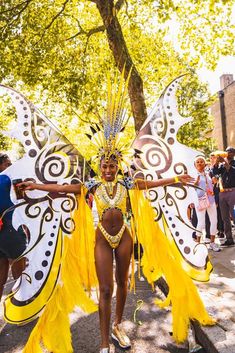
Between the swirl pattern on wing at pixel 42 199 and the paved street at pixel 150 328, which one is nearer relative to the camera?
the paved street at pixel 150 328

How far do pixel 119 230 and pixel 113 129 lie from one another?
100 centimetres

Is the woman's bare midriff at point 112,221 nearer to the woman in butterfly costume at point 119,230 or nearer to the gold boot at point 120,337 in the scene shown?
the woman in butterfly costume at point 119,230

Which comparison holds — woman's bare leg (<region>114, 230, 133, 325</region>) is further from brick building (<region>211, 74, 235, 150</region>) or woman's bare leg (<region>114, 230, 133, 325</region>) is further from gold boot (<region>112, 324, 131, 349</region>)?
brick building (<region>211, 74, 235, 150</region>)

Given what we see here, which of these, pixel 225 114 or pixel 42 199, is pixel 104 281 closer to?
pixel 42 199

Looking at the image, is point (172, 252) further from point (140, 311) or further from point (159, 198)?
point (140, 311)

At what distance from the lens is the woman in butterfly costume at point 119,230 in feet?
11.8

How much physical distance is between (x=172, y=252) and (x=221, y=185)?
4.46 m

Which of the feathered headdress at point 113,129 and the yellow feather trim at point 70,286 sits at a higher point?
the feathered headdress at point 113,129

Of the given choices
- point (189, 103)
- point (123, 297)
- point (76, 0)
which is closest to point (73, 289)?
point (123, 297)

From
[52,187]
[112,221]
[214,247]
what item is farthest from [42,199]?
[214,247]

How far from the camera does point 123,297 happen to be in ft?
12.4

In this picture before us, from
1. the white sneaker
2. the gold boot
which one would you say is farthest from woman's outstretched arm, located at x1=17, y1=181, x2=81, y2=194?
the white sneaker

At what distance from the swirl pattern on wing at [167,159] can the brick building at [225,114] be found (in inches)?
1241

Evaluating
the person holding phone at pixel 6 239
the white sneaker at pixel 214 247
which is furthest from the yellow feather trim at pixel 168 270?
the white sneaker at pixel 214 247
